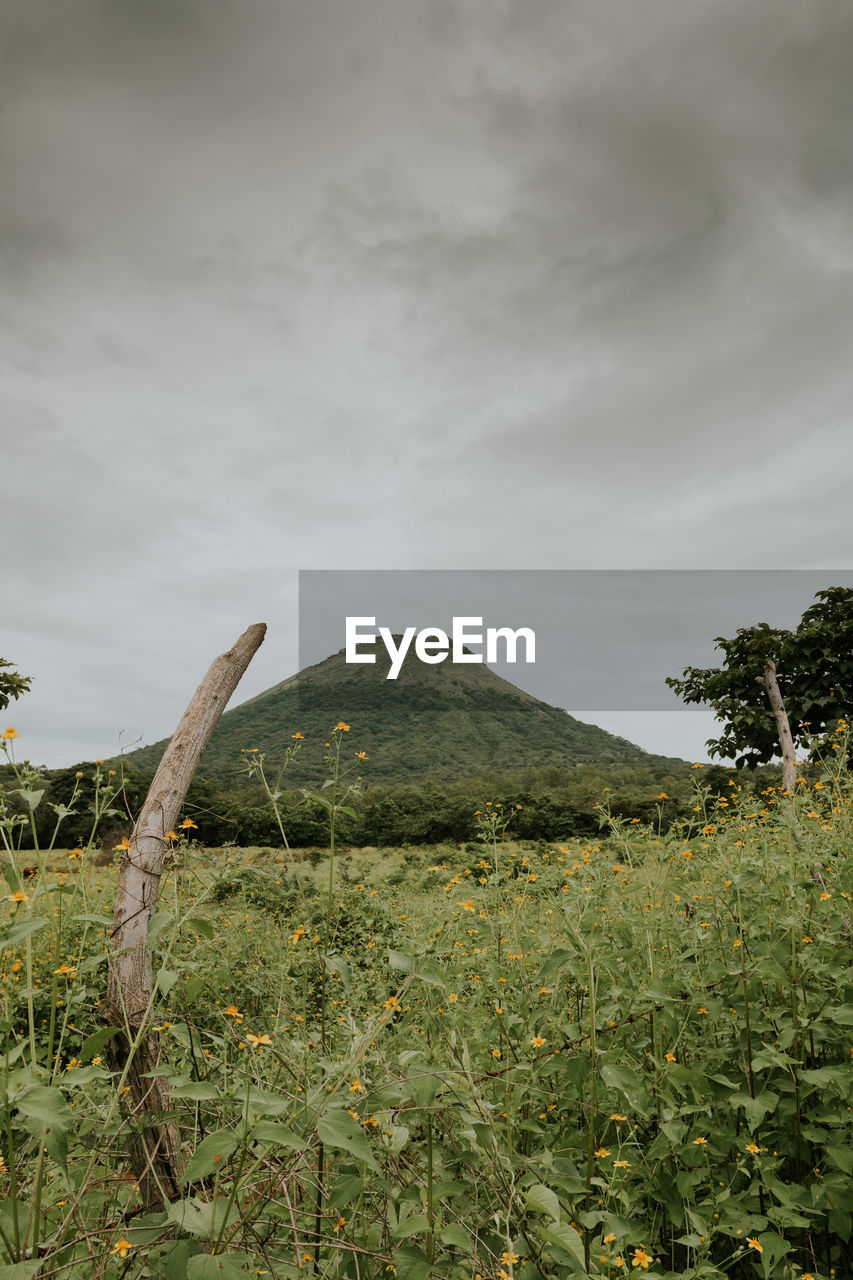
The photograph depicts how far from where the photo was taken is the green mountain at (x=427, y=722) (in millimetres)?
41219

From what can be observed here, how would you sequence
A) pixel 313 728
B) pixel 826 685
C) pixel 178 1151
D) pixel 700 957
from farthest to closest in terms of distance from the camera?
1. pixel 313 728
2. pixel 826 685
3. pixel 700 957
4. pixel 178 1151

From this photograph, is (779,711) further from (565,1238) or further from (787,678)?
(565,1238)

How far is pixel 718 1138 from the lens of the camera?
1993mm

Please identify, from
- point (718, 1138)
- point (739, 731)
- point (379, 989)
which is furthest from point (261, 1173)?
point (739, 731)

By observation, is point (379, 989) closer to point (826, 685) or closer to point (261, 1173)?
point (261, 1173)

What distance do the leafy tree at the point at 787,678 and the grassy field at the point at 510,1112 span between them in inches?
360

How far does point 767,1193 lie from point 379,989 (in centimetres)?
300

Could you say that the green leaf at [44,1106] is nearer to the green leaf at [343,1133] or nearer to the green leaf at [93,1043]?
Result: the green leaf at [93,1043]

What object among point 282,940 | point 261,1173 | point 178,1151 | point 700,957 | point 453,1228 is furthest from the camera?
point 282,940

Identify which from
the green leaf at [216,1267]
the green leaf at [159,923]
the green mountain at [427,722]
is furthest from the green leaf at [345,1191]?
the green mountain at [427,722]

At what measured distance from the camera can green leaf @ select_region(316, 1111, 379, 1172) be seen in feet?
4.04

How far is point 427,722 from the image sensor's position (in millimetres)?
50875

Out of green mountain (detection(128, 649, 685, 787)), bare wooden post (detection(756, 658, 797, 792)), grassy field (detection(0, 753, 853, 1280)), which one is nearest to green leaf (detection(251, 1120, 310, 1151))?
grassy field (detection(0, 753, 853, 1280))

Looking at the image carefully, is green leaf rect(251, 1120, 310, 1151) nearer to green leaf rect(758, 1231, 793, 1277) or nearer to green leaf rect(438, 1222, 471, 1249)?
green leaf rect(438, 1222, 471, 1249)
